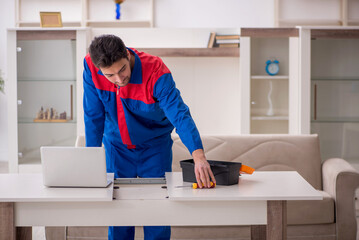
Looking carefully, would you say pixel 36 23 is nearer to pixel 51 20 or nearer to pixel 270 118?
pixel 51 20

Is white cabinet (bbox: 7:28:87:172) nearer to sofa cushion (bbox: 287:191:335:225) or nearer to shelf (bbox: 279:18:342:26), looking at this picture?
sofa cushion (bbox: 287:191:335:225)

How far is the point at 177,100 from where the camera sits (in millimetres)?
1768

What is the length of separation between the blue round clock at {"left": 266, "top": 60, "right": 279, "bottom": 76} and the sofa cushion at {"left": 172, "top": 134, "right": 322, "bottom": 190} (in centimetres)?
131

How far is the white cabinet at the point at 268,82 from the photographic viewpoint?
3.83 m

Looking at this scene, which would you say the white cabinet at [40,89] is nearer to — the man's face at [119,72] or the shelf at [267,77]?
the shelf at [267,77]

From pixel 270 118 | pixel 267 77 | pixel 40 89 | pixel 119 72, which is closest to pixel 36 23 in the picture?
pixel 40 89

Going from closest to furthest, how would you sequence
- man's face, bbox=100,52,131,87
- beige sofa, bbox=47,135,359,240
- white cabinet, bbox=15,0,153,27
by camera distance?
man's face, bbox=100,52,131,87
beige sofa, bbox=47,135,359,240
white cabinet, bbox=15,0,153,27

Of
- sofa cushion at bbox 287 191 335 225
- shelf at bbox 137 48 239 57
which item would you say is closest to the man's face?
sofa cushion at bbox 287 191 335 225

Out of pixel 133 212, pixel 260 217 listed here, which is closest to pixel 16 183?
pixel 133 212

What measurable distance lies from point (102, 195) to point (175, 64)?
2816mm

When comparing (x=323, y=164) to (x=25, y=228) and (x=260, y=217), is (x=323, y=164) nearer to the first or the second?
(x=260, y=217)

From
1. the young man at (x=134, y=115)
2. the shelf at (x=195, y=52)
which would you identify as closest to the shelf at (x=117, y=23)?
the shelf at (x=195, y=52)

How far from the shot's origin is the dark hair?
1.58 metres

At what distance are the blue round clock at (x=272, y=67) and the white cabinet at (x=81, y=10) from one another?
1.55m
